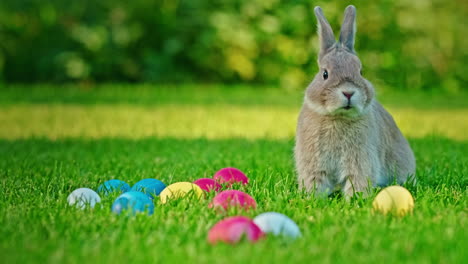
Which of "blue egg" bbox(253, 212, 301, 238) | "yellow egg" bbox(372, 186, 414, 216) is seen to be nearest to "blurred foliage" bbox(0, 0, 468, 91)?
"yellow egg" bbox(372, 186, 414, 216)

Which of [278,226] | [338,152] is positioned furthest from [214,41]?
[278,226]

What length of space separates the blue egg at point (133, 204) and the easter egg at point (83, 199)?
18 centimetres

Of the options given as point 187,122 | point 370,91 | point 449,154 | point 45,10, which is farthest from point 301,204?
point 45,10

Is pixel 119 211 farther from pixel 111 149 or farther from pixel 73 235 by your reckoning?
pixel 111 149

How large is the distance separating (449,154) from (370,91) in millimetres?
2029

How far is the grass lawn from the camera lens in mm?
2281

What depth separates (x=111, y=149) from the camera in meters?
5.25

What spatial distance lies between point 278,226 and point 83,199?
1076mm

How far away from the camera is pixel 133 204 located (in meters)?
2.82

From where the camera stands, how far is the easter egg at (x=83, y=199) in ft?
9.71

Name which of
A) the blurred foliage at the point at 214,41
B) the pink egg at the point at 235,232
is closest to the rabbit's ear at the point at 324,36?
the pink egg at the point at 235,232

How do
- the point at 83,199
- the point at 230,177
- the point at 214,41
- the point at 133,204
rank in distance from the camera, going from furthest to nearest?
1. the point at 214,41
2. the point at 230,177
3. the point at 83,199
4. the point at 133,204

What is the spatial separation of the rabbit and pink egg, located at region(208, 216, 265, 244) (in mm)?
972

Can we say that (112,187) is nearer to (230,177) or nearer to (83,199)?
(83,199)
